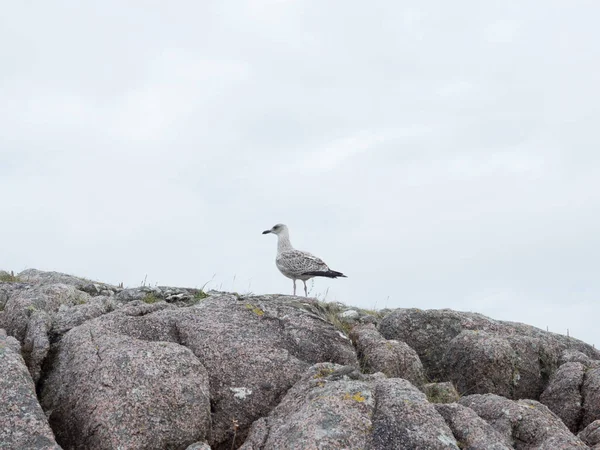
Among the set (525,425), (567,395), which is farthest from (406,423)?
(567,395)

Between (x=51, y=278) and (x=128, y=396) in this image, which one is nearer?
(x=128, y=396)

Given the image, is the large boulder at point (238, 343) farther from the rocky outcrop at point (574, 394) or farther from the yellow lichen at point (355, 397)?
the rocky outcrop at point (574, 394)

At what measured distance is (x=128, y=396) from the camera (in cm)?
859

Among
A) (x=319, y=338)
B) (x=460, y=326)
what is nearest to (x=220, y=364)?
(x=319, y=338)

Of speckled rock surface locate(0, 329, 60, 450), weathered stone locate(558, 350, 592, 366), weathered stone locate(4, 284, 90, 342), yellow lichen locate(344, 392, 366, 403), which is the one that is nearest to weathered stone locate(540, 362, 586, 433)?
weathered stone locate(558, 350, 592, 366)

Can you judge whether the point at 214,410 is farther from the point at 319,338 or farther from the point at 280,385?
the point at 319,338

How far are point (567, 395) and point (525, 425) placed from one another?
127 inches

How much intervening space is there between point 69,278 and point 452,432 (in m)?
15.1

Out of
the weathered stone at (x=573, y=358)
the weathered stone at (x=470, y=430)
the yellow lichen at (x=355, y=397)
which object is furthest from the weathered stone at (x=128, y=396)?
the weathered stone at (x=573, y=358)

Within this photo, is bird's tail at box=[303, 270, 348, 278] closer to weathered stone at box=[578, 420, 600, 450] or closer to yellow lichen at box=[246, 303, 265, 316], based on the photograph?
yellow lichen at box=[246, 303, 265, 316]

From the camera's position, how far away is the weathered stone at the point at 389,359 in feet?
38.4

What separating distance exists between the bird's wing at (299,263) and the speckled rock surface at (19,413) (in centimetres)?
1412

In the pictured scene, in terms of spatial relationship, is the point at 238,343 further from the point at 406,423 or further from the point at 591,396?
the point at 591,396

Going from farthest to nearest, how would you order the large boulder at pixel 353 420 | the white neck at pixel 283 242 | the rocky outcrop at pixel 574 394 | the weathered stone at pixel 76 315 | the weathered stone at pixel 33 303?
the white neck at pixel 283 242 < the rocky outcrop at pixel 574 394 < the weathered stone at pixel 33 303 < the weathered stone at pixel 76 315 < the large boulder at pixel 353 420
